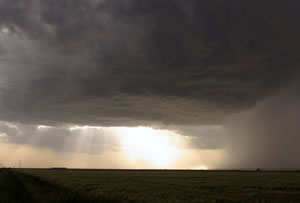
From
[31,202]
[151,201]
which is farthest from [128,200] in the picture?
[31,202]

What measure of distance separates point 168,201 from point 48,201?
11.2m

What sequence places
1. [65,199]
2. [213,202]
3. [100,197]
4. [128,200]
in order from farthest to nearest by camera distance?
[65,199] < [100,197] < [128,200] < [213,202]

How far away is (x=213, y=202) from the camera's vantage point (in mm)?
17375

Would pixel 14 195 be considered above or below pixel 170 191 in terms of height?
below

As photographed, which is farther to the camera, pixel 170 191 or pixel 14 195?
pixel 14 195

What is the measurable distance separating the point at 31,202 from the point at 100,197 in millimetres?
5856

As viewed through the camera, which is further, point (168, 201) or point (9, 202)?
point (9, 202)

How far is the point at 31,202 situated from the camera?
Answer: 21.8 meters

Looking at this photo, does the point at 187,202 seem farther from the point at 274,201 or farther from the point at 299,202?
the point at 299,202

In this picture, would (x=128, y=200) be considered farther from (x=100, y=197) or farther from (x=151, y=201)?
(x=100, y=197)

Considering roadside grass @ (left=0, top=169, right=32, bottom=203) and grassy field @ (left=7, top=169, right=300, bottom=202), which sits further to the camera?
roadside grass @ (left=0, top=169, right=32, bottom=203)

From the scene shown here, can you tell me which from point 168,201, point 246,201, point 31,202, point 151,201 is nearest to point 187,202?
point 168,201

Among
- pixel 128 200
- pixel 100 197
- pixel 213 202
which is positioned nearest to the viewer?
pixel 213 202

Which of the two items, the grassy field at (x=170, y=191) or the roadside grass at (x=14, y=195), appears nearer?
the grassy field at (x=170, y=191)
